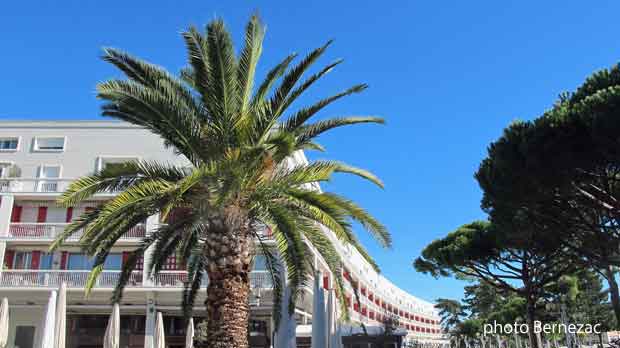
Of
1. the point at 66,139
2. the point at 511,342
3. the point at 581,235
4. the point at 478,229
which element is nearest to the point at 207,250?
the point at 581,235

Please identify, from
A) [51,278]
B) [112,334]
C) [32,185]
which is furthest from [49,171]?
[112,334]

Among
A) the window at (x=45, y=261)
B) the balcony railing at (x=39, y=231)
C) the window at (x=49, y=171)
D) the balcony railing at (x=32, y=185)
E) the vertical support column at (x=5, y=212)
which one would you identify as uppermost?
the window at (x=49, y=171)

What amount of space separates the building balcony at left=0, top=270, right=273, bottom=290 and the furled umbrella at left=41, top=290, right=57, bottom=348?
38.6 feet

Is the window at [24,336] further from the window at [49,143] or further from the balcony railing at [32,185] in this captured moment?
A: the window at [49,143]

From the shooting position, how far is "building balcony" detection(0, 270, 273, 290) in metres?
28.7

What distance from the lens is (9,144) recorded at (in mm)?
34812

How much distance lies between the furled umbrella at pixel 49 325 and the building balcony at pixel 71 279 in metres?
11.8

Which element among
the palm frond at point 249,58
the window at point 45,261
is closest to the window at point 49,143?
the window at point 45,261

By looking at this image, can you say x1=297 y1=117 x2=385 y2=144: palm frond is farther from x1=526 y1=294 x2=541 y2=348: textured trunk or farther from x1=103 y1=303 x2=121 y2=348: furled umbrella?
x1=526 y1=294 x2=541 y2=348: textured trunk

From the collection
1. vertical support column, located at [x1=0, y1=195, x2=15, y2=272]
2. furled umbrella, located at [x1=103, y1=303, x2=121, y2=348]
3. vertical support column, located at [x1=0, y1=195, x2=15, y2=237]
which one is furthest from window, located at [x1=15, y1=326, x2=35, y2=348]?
furled umbrella, located at [x1=103, y1=303, x2=121, y2=348]

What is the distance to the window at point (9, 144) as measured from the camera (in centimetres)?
3459

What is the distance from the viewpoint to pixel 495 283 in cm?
3081

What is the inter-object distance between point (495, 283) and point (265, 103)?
22.6 m

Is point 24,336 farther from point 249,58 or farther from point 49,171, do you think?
point 249,58
